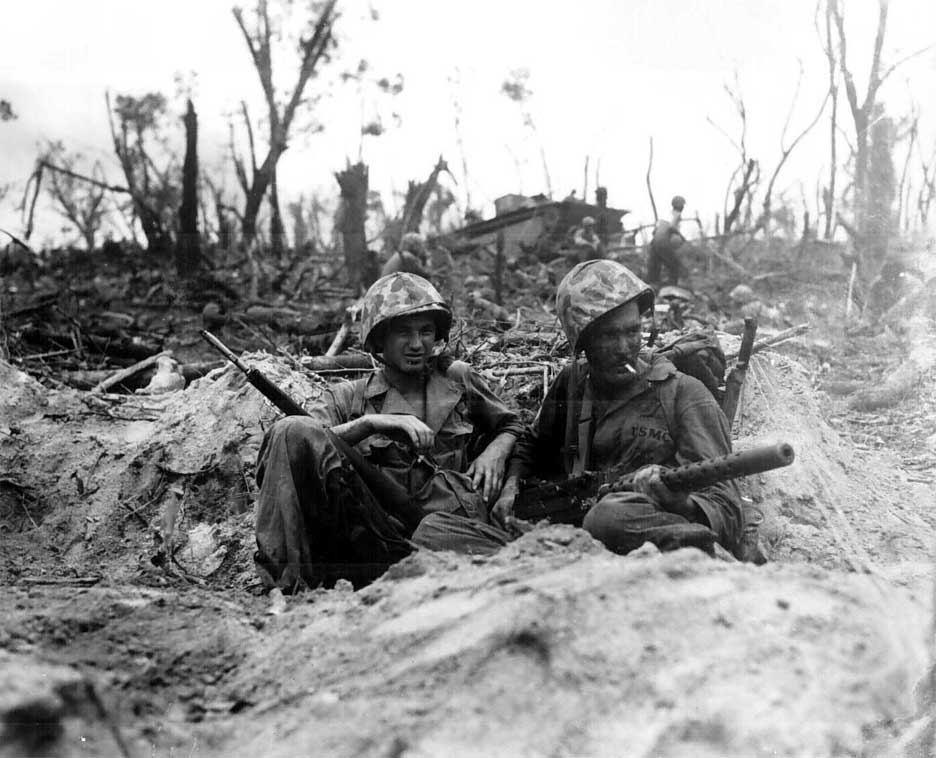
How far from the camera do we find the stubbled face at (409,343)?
4172 mm

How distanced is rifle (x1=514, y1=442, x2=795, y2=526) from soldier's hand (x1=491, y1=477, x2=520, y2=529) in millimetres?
29

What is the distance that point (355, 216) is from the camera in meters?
13.8

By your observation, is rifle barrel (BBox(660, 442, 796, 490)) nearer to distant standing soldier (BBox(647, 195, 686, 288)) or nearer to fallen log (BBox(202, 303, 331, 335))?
fallen log (BBox(202, 303, 331, 335))

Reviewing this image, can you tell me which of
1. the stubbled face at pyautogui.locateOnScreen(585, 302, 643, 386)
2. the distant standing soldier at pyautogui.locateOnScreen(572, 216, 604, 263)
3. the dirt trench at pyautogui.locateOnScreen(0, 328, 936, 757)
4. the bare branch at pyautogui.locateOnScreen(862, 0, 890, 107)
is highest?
the bare branch at pyautogui.locateOnScreen(862, 0, 890, 107)

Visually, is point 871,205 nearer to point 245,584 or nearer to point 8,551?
point 245,584

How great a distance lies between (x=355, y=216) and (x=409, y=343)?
32.9 ft

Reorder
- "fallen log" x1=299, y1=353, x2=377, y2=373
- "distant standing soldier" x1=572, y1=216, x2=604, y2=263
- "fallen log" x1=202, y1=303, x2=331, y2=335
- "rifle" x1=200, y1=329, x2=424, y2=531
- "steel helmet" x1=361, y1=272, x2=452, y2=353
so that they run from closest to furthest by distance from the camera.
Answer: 1. "rifle" x1=200, y1=329, x2=424, y2=531
2. "steel helmet" x1=361, y1=272, x2=452, y2=353
3. "fallen log" x1=299, y1=353, x2=377, y2=373
4. "fallen log" x1=202, y1=303, x2=331, y2=335
5. "distant standing soldier" x1=572, y1=216, x2=604, y2=263

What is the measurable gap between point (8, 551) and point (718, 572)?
12.8 ft

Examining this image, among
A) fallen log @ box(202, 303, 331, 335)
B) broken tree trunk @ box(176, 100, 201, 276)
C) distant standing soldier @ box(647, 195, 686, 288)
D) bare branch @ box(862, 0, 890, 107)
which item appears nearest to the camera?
bare branch @ box(862, 0, 890, 107)

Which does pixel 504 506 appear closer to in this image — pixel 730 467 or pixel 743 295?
pixel 730 467

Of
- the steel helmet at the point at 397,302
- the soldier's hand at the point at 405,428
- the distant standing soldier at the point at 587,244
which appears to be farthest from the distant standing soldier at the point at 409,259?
the distant standing soldier at the point at 587,244

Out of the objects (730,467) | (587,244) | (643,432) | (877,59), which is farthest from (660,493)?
(587,244)

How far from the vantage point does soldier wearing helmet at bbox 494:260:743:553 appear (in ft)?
11.5

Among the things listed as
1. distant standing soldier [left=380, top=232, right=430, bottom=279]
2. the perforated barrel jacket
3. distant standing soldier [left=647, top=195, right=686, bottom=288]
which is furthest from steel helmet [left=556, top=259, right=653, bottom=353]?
distant standing soldier [left=647, top=195, right=686, bottom=288]
